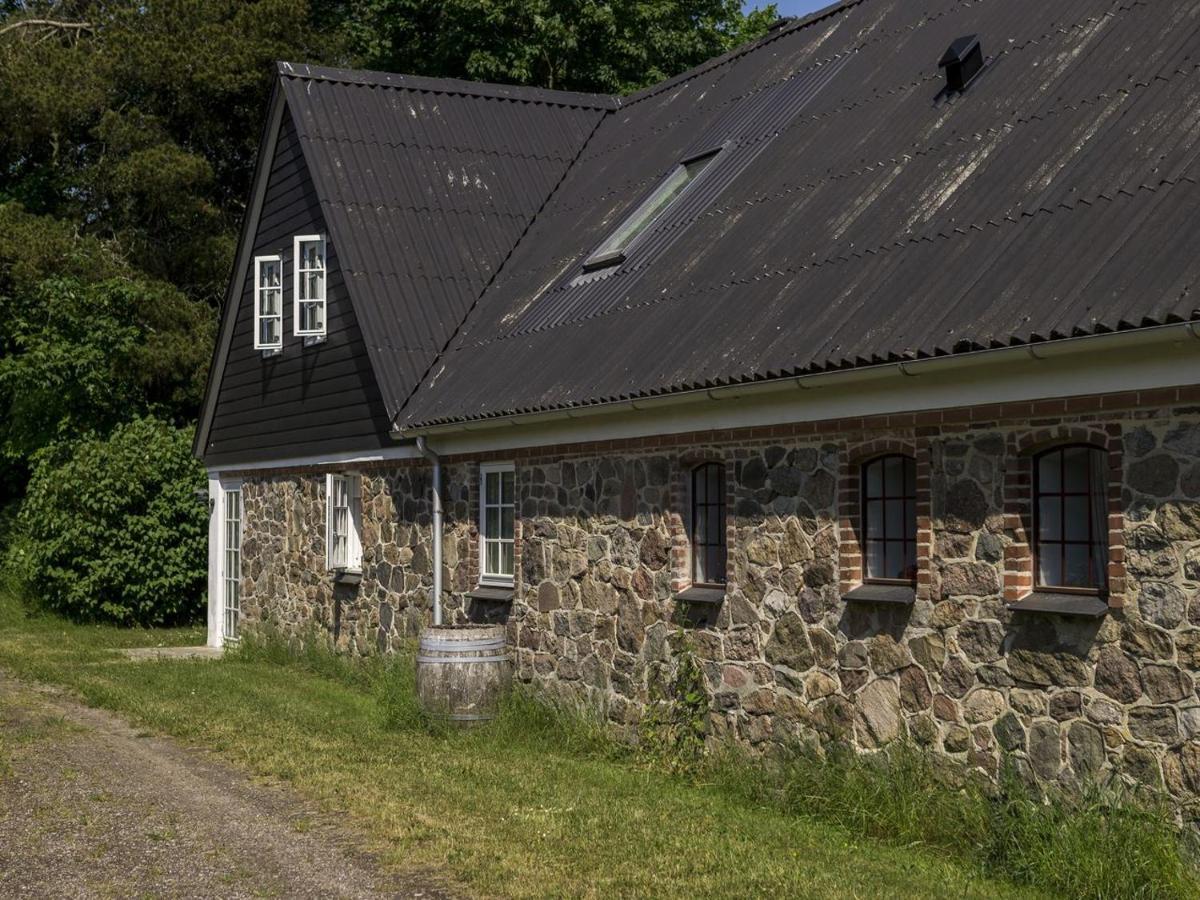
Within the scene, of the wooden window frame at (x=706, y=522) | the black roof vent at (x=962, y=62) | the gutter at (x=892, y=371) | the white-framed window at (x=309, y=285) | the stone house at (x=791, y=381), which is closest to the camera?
the gutter at (x=892, y=371)

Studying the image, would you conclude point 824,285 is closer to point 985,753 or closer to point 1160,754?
point 985,753

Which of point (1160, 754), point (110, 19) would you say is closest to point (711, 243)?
point (1160, 754)

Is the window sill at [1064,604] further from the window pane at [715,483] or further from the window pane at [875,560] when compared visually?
the window pane at [715,483]

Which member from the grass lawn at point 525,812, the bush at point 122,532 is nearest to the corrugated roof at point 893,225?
the grass lawn at point 525,812

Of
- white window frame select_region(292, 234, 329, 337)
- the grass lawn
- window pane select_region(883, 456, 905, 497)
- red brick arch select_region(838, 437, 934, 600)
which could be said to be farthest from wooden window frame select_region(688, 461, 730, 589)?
white window frame select_region(292, 234, 329, 337)

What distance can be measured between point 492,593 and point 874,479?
5.21 meters

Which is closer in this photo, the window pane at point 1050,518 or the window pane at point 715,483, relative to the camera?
the window pane at point 1050,518

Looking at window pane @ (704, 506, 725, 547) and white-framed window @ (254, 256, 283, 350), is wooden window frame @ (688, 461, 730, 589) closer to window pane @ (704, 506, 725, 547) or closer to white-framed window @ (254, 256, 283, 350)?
window pane @ (704, 506, 725, 547)

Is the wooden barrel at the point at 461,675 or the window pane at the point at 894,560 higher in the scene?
the window pane at the point at 894,560

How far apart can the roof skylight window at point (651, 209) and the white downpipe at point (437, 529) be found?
236cm

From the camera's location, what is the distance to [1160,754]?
7805mm

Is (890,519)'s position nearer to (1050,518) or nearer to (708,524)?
(1050,518)

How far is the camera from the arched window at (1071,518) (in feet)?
27.7

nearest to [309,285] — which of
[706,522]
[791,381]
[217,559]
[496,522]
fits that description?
[496,522]
